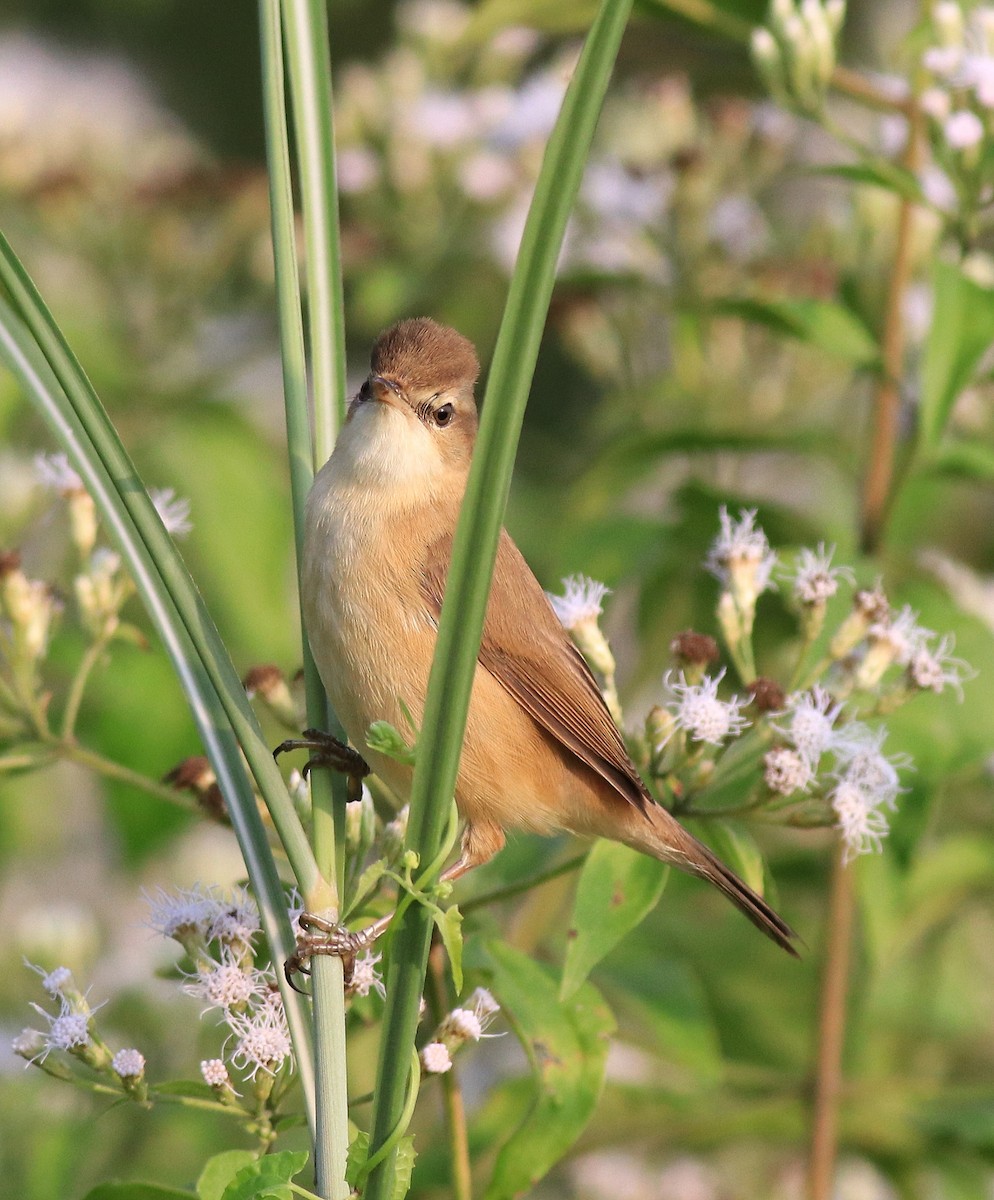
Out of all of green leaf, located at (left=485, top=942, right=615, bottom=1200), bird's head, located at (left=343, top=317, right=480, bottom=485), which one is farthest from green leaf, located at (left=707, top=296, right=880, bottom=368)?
green leaf, located at (left=485, top=942, right=615, bottom=1200)

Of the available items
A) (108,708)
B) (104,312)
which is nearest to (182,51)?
(104,312)

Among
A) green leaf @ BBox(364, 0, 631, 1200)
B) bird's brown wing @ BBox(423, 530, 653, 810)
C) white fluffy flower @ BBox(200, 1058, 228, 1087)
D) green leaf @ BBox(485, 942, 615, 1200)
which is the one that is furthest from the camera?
bird's brown wing @ BBox(423, 530, 653, 810)

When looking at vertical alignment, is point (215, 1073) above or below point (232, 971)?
below

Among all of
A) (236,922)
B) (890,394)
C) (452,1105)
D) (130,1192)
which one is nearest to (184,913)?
(236,922)

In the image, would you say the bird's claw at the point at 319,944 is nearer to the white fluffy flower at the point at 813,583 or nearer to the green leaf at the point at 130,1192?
the green leaf at the point at 130,1192

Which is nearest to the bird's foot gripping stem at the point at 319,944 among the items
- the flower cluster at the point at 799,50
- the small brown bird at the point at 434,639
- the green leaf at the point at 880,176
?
the small brown bird at the point at 434,639

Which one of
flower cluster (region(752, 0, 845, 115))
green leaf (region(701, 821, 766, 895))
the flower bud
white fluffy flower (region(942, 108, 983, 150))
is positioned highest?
flower cluster (region(752, 0, 845, 115))

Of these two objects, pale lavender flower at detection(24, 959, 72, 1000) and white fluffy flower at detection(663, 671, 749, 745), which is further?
white fluffy flower at detection(663, 671, 749, 745)

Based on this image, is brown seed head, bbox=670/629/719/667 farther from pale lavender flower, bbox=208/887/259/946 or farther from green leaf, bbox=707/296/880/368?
green leaf, bbox=707/296/880/368

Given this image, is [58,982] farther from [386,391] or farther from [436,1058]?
[386,391]
